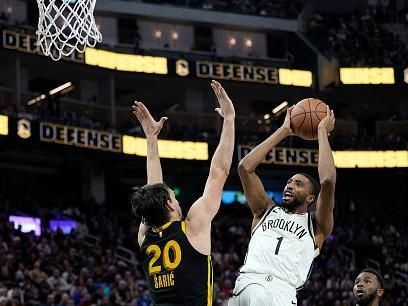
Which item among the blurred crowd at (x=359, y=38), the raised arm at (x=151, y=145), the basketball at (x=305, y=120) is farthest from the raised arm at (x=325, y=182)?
the blurred crowd at (x=359, y=38)

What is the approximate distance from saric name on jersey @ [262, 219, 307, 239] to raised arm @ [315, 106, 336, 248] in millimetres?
137

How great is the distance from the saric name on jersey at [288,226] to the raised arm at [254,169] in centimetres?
20

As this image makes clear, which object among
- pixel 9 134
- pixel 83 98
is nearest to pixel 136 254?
pixel 9 134

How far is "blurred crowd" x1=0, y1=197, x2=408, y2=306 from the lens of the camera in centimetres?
1619

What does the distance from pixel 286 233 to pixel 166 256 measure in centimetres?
131

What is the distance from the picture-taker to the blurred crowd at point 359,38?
31.3 m

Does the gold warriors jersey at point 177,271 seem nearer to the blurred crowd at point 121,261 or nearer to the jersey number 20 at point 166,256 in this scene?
the jersey number 20 at point 166,256

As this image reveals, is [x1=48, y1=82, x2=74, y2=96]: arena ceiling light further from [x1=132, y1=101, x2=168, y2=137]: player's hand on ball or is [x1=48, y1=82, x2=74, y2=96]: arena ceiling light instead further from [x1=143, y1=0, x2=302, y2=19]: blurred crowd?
[x1=132, y1=101, x2=168, y2=137]: player's hand on ball

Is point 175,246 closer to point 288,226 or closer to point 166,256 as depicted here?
point 166,256

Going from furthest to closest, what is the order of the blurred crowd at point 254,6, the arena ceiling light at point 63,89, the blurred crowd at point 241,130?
the blurred crowd at point 254,6 → the arena ceiling light at point 63,89 → the blurred crowd at point 241,130

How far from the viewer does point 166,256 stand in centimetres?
477

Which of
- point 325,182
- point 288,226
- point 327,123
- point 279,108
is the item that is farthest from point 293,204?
point 279,108

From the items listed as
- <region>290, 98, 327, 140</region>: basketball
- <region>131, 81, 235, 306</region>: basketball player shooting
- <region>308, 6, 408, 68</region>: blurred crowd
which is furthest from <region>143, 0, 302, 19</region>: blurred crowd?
<region>131, 81, 235, 306</region>: basketball player shooting

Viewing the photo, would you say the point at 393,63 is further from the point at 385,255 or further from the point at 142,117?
the point at 142,117
